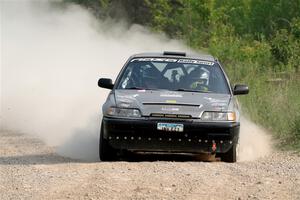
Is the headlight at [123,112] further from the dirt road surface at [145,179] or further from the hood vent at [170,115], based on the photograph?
the dirt road surface at [145,179]

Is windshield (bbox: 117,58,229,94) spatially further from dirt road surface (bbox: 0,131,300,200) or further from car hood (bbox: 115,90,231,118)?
dirt road surface (bbox: 0,131,300,200)

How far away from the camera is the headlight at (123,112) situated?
11953mm

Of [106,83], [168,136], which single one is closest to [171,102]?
[168,136]

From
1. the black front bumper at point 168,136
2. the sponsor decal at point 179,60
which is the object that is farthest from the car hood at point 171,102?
the sponsor decal at point 179,60

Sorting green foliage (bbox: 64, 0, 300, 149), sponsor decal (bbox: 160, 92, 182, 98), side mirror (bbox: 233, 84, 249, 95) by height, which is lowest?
green foliage (bbox: 64, 0, 300, 149)

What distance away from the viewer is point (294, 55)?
27125 millimetres

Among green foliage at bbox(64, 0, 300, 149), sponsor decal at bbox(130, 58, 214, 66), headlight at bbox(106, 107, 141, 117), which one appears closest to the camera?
headlight at bbox(106, 107, 141, 117)

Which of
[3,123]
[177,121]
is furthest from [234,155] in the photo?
[3,123]

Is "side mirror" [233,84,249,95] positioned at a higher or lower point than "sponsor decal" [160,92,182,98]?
lower

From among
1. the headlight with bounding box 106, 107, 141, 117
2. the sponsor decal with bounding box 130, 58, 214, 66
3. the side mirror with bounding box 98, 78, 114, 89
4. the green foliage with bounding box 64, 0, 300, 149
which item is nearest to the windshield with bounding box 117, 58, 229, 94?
the sponsor decal with bounding box 130, 58, 214, 66

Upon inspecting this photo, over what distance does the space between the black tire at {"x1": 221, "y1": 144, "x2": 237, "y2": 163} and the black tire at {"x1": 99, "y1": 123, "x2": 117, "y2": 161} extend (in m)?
1.43

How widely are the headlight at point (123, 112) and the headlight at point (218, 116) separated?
85 centimetres

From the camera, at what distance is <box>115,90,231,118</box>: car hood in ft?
39.3

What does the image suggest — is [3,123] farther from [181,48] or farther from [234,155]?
[181,48]
